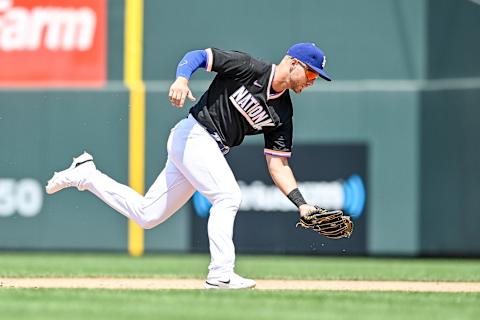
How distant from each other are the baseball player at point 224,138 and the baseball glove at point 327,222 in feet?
0.14

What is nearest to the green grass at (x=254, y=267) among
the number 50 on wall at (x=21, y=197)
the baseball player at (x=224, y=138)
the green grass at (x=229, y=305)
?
→ the number 50 on wall at (x=21, y=197)

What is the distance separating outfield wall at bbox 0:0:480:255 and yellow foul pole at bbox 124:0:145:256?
0.06 m

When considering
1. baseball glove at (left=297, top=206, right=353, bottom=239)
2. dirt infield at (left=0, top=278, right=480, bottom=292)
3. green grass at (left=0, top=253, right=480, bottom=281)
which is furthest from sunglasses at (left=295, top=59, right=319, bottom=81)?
green grass at (left=0, top=253, right=480, bottom=281)

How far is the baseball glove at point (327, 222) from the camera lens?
7242mm

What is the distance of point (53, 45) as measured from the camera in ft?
41.4

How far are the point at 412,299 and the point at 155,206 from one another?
167cm

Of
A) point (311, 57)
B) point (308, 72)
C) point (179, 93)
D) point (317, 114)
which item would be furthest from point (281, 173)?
point (317, 114)

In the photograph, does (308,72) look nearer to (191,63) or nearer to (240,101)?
(240,101)

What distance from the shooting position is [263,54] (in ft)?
40.4

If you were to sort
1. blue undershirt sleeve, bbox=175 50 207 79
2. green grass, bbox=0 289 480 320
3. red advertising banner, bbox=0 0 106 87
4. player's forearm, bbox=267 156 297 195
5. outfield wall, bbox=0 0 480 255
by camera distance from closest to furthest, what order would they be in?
green grass, bbox=0 289 480 320 < blue undershirt sleeve, bbox=175 50 207 79 < player's forearm, bbox=267 156 297 195 < outfield wall, bbox=0 0 480 255 < red advertising banner, bbox=0 0 106 87

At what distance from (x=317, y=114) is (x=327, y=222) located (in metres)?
4.91

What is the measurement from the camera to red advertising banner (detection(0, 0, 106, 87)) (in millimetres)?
12516

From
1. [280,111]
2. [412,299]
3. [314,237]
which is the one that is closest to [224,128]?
[280,111]

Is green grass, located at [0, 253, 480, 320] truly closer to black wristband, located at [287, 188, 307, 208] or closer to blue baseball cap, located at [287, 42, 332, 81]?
black wristband, located at [287, 188, 307, 208]
